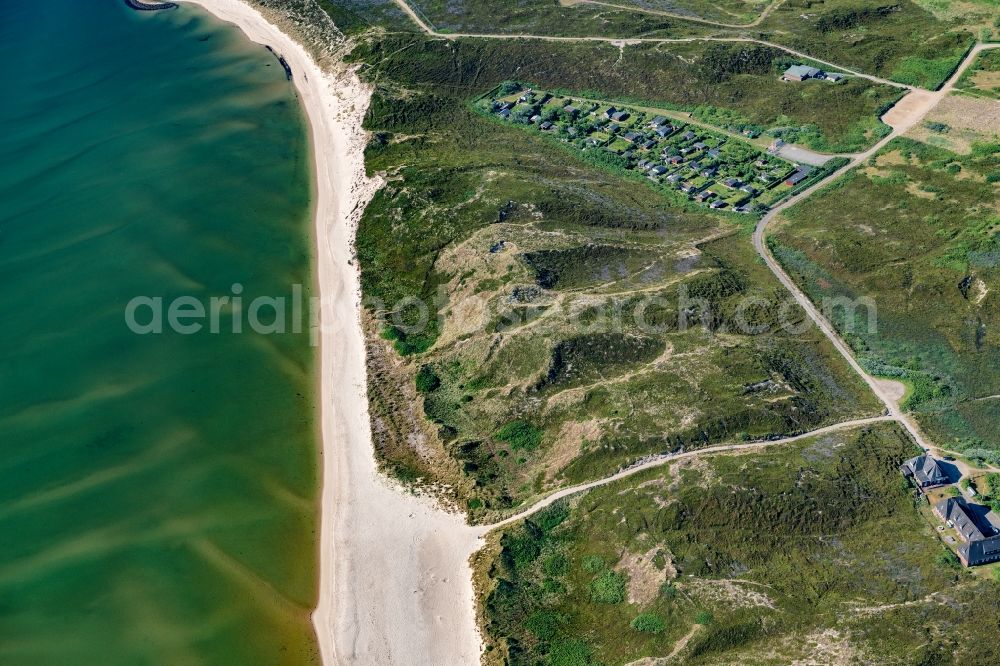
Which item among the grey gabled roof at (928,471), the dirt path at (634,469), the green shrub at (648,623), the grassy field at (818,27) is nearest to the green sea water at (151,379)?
the dirt path at (634,469)

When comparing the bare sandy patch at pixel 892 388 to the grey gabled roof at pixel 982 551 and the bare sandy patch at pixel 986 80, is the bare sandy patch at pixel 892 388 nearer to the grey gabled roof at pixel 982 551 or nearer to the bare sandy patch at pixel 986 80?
the grey gabled roof at pixel 982 551

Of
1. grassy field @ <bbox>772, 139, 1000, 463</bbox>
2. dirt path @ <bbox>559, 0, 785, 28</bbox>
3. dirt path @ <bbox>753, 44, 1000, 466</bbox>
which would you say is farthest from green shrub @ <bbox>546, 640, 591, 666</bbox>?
dirt path @ <bbox>559, 0, 785, 28</bbox>

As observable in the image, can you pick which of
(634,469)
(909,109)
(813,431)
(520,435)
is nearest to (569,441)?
(520,435)

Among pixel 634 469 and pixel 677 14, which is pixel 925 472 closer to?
pixel 634 469

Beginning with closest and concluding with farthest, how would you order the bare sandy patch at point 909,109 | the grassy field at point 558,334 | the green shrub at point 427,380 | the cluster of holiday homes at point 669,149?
1. the grassy field at point 558,334
2. the green shrub at point 427,380
3. the cluster of holiday homes at point 669,149
4. the bare sandy patch at point 909,109

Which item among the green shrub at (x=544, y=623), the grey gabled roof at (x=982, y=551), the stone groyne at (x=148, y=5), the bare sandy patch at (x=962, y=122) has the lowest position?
the green shrub at (x=544, y=623)

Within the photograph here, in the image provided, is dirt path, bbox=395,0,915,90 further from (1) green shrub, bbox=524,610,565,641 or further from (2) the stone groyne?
(1) green shrub, bbox=524,610,565,641
